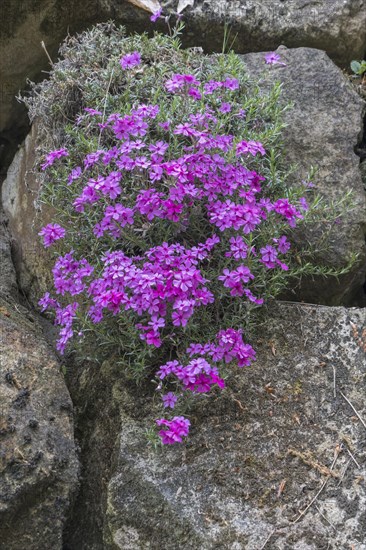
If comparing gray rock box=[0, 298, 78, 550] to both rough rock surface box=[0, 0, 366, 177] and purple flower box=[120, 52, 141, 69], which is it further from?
rough rock surface box=[0, 0, 366, 177]

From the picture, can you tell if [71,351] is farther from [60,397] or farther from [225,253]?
[225,253]

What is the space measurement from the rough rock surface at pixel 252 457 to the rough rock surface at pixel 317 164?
0.36m

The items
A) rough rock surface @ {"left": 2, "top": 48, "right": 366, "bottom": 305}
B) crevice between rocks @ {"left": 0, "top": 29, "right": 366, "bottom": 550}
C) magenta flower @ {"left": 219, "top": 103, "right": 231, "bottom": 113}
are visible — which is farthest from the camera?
rough rock surface @ {"left": 2, "top": 48, "right": 366, "bottom": 305}

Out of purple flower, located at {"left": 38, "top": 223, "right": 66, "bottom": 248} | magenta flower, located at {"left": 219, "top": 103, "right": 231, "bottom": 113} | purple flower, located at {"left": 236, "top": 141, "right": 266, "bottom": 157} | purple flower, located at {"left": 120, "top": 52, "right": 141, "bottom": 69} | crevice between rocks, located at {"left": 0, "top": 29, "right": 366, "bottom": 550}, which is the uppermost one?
purple flower, located at {"left": 120, "top": 52, "right": 141, "bottom": 69}

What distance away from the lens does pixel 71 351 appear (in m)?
3.24

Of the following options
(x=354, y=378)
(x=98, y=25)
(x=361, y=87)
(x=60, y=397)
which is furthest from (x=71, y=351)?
(x=361, y=87)

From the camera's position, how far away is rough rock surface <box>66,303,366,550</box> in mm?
2562

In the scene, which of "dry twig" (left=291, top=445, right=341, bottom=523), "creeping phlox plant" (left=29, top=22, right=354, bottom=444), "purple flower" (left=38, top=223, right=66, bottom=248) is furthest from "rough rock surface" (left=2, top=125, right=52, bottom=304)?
"dry twig" (left=291, top=445, right=341, bottom=523)

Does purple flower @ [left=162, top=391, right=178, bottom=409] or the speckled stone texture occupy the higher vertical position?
purple flower @ [left=162, top=391, right=178, bottom=409]

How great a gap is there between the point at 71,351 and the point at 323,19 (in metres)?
2.56

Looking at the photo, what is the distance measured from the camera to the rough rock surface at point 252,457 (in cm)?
256

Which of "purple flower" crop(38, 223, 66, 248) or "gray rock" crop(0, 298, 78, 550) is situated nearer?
"gray rock" crop(0, 298, 78, 550)

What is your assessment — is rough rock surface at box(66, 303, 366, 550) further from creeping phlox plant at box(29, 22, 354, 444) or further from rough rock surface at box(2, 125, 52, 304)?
rough rock surface at box(2, 125, 52, 304)

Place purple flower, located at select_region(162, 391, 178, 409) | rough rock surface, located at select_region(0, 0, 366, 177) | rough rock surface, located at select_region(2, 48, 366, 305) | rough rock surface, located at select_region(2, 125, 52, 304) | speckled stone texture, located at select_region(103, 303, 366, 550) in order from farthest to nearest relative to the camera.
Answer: rough rock surface, located at select_region(0, 0, 366, 177)
rough rock surface, located at select_region(2, 125, 52, 304)
rough rock surface, located at select_region(2, 48, 366, 305)
purple flower, located at select_region(162, 391, 178, 409)
speckled stone texture, located at select_region(103, 303, 366, 550)
